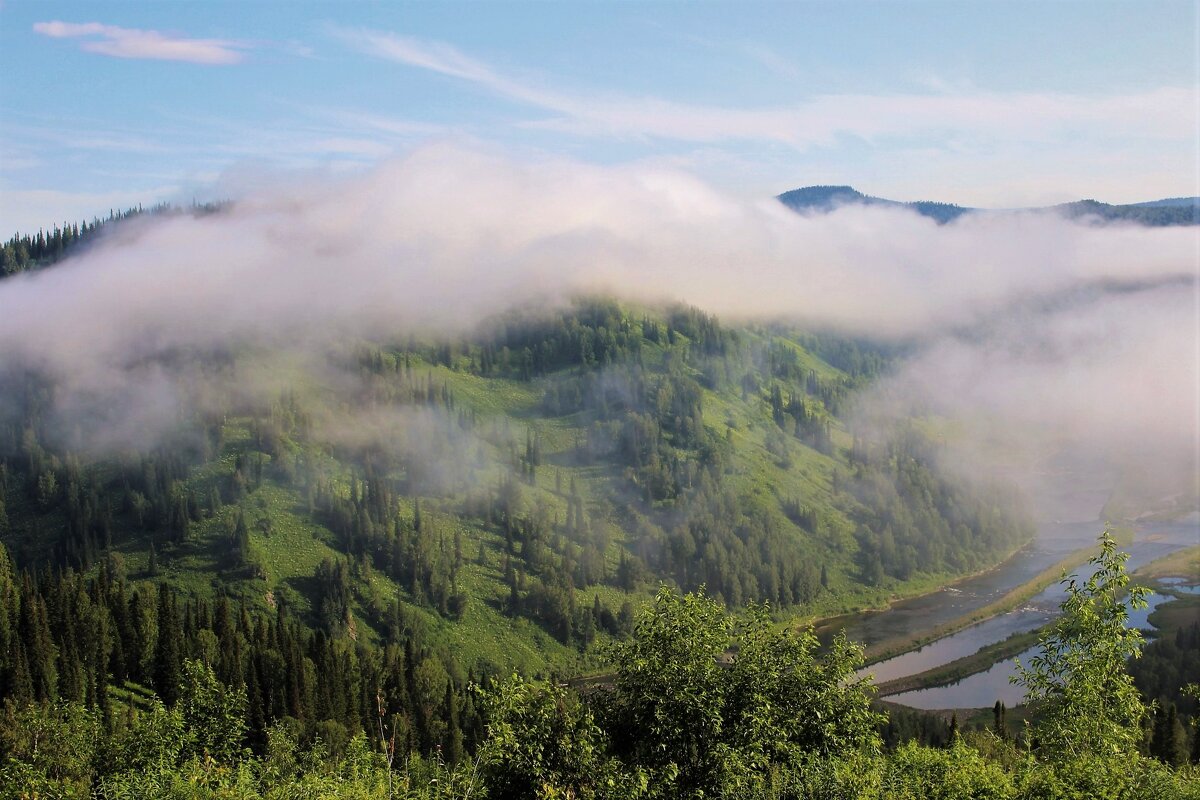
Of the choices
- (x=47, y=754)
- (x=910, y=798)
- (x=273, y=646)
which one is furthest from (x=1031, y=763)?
(x=273, y=646)

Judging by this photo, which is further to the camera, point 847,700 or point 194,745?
point 194,745

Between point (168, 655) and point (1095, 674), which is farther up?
point (1095, 674)

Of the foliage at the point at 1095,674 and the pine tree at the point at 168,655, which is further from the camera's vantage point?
the pine tree at the point at 168,655

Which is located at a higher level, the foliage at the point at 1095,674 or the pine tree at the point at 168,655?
the foliage at the point at 1095,674

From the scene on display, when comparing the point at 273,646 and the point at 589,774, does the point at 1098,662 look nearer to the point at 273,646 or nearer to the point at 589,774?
the point at 589,774

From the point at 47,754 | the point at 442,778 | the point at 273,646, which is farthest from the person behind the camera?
the point at 273,646

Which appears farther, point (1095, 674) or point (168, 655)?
point (168, 655)

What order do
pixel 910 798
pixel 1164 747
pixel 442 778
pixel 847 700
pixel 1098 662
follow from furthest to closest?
pixel 1164 747 → pixel 442 778 → pixel 847 700 → pixel 910 798 → pixel 1098 662

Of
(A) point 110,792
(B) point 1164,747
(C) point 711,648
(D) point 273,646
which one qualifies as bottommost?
(B) point 1164,747

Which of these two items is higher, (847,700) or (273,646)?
(847,700)

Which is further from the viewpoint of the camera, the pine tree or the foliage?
the pine tree

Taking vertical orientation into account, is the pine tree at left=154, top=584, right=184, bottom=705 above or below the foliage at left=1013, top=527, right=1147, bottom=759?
below
